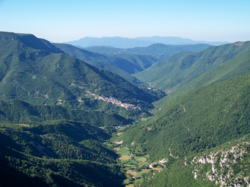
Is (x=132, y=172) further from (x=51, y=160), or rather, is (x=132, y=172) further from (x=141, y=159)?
(x=51, y=160)

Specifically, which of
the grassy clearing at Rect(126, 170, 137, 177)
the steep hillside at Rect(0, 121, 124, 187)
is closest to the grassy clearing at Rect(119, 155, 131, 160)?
the steep hillside at Rect(0, 121, 124, 187)

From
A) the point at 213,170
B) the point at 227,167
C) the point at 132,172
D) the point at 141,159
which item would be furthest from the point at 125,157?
the point at 227,167

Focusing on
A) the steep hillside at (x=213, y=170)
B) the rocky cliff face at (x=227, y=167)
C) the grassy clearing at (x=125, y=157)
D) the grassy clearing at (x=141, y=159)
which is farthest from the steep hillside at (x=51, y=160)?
the rocky cliff face at (x=227, y=167)

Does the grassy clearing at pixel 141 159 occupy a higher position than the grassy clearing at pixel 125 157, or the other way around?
the grassy clearing at pixel 141 159

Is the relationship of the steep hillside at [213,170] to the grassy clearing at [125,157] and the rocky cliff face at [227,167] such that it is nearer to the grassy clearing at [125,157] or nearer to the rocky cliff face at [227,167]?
the rocky cliff face at [227,167]

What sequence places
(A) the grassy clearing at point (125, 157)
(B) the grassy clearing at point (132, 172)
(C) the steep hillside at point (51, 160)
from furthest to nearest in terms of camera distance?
1. (A) the grassy clearing at point (125, 157)
2. (B) the grassy clearing at point (132, 172)
3. (C) the steep hillside at point (51, 160)

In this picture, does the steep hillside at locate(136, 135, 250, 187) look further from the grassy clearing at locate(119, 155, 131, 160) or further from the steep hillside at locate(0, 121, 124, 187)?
the grassy clearing at locate(119, 155, 131, 160)

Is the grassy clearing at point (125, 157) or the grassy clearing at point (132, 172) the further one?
the grassy clearing at point (125, 157)

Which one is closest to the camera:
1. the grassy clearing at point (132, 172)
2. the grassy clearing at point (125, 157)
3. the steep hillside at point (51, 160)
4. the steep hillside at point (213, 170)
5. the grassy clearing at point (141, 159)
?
the steep hillside at point (51, 160)
